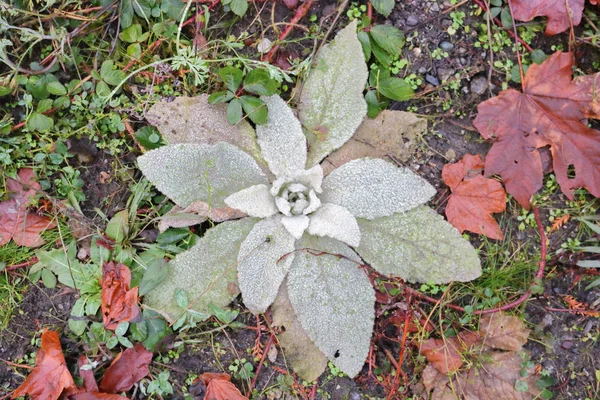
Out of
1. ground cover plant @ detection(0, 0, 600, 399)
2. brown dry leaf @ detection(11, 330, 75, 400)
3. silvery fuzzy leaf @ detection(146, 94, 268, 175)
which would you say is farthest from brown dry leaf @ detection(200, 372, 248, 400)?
silvery fuzzy leaf @ detection(146, 94, 268, 175)

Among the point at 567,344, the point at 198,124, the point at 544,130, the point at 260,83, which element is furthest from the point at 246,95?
the point at 567,344

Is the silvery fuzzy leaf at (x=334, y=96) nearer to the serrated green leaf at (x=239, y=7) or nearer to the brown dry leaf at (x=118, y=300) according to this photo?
the serrated green leaf at (x=239, y=7)

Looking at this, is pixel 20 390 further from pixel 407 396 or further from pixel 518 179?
pixel 518 179

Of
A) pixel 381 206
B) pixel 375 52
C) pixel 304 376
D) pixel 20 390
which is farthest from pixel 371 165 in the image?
pixel 20 390

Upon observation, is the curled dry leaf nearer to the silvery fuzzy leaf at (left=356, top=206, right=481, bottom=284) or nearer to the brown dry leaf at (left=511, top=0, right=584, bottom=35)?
the silvery fuzzy leaf at (left=356, top=206, right=481, bottom=284)

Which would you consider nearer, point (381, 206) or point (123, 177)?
point (381, 206)

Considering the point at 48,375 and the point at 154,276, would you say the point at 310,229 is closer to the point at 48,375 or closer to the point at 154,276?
the point at 154,276
